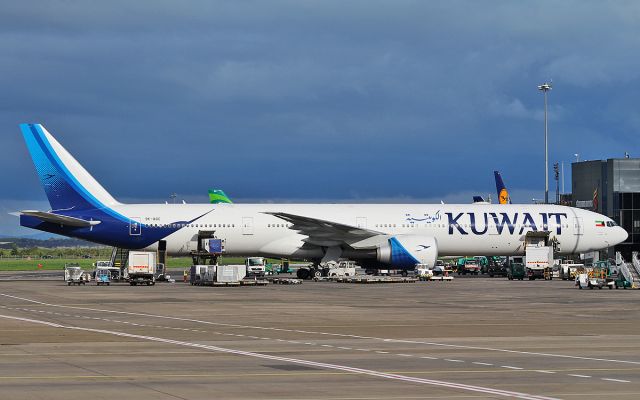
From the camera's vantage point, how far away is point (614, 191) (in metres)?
91.8

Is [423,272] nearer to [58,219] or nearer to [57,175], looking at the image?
[58,219]

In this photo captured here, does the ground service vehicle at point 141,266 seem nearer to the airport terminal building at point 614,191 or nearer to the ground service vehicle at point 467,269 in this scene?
the ground service vehicle at point 467,269

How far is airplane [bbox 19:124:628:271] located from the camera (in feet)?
226

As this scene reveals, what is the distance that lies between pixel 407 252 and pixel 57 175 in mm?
25187

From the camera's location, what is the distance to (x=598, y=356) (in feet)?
72.9

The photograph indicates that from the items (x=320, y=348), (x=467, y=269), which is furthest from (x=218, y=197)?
(x=320, y=348)

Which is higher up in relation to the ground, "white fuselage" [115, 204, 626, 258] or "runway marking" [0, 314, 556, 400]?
"white fuselage" [115, 204, 626, 258]

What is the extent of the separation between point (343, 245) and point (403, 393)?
175 feet

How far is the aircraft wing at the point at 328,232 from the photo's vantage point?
67.8 metres

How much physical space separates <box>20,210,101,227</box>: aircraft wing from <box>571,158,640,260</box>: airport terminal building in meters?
46.6

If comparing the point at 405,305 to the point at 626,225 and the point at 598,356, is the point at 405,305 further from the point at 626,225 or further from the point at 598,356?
the point at 626,225

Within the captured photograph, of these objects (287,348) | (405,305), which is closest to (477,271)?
(405,305)

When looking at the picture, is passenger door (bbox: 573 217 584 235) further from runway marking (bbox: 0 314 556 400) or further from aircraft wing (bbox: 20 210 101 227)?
runway marking (bbox: 0 314 556 400)

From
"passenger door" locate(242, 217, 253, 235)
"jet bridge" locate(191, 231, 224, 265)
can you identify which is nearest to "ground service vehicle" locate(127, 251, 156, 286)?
"jet bridge" locate(191, 231, 224, 265)
